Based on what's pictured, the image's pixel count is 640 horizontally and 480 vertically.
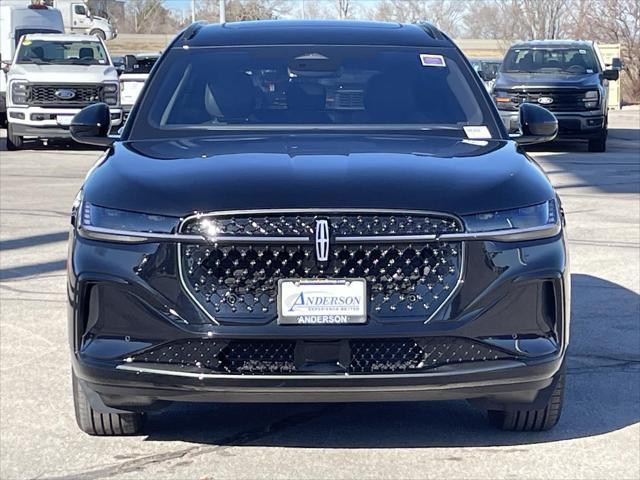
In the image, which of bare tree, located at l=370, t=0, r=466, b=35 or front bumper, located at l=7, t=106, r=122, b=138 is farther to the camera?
bare tree, located at l=370, t=0, r=466, b=35

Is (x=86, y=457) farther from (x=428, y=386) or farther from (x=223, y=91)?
(x=223, y=91)

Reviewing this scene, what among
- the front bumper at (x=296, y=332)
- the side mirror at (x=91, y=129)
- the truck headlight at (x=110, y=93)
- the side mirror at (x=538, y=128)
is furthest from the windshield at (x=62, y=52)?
the front bumper at (x=296, y=332)

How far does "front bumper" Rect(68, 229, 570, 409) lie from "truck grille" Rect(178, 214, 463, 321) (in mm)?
58

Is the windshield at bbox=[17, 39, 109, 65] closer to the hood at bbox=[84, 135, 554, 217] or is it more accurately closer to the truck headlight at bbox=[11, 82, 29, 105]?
the truck headlight at bbox=[11, 82, 29, 105]

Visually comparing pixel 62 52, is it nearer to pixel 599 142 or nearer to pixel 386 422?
pixel 599 142

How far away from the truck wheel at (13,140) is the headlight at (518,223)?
57.4 ft

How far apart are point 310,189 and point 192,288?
0.57 meters

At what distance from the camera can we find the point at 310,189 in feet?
14.6

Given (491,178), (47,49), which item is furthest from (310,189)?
(47,49)

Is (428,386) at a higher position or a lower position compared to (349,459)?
higher

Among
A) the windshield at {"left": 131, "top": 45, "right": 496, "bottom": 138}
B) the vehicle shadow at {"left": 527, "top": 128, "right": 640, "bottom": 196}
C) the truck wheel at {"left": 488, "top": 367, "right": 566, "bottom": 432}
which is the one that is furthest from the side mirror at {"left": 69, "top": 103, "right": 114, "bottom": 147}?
the vehicle shadow at {"left": 527, "top": 128, "right": 640, "bottom": 196}

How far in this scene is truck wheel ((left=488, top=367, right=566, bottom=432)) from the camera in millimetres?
4984

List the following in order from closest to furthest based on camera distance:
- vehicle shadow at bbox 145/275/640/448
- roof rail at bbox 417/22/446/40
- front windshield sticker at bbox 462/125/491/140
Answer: vehicle shadow at bbox 145/275/640/448 → front windshield sticker at bbox 462/125/491/140 → roof rail at bbox 417/22/446/40

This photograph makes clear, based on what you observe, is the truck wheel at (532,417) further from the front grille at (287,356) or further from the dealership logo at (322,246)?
the dealership logo at (322,246)
